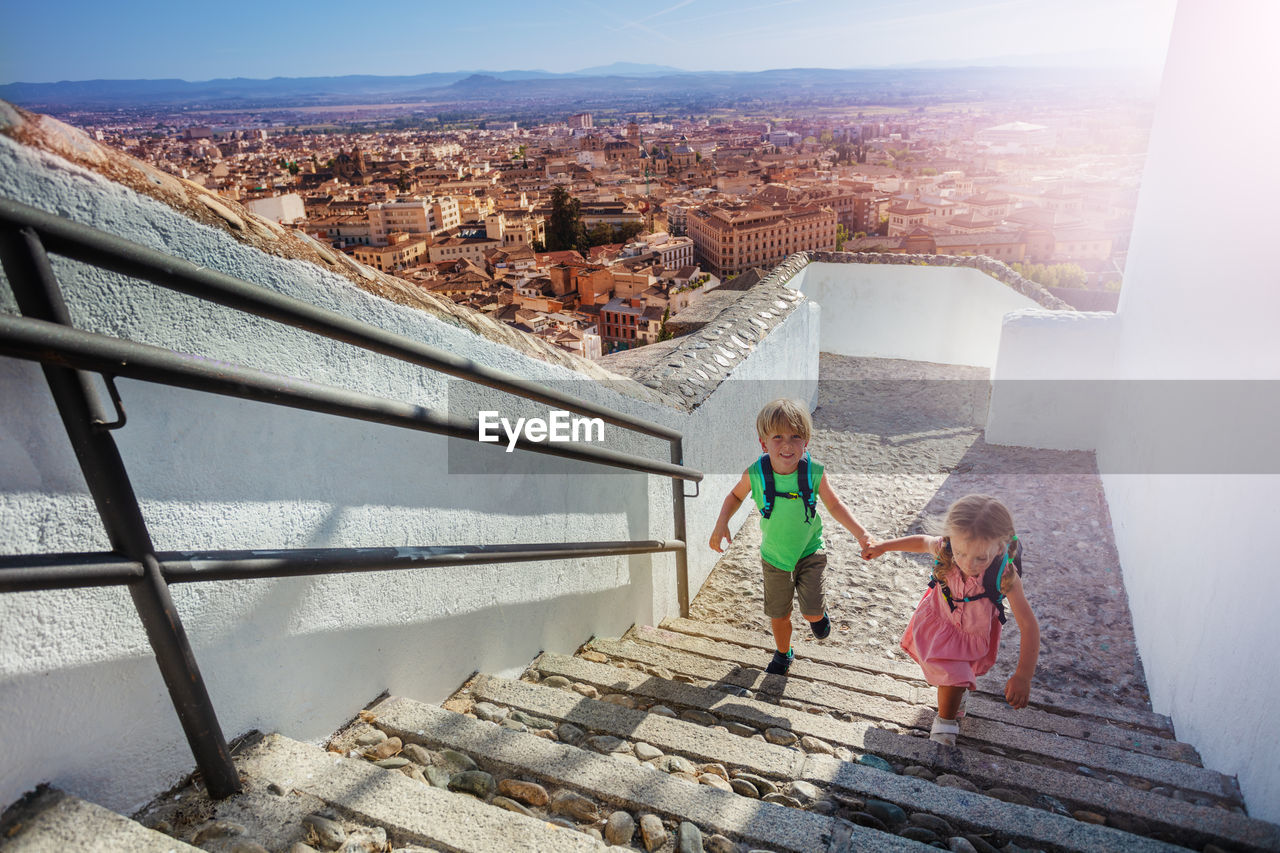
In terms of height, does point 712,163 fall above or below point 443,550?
below

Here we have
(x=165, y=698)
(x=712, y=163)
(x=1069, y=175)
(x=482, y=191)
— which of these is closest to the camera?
(x=165, y=698)

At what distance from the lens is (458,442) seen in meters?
2.08

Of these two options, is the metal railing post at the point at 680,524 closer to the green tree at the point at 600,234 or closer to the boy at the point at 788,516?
the boy at the point at 788,516

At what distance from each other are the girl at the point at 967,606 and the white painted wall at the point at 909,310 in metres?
6.48

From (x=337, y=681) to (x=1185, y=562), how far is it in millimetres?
3084

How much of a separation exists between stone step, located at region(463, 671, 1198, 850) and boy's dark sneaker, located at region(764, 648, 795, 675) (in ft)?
1.85

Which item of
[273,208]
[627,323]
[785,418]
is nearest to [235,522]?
[785,418]

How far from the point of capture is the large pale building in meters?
35.7

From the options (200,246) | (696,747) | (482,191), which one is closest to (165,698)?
(200,246)

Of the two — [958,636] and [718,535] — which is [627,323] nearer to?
[718,535]

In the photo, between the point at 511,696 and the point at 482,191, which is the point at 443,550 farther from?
the point at 482,191

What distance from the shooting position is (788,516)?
9.30 ft

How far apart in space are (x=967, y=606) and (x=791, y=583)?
2.36ft

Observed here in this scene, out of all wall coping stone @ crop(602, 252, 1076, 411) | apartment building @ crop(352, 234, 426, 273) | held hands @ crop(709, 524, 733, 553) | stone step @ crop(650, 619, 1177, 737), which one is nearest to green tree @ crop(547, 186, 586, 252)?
apartment building @ crop(352, 234, 426, 273)
